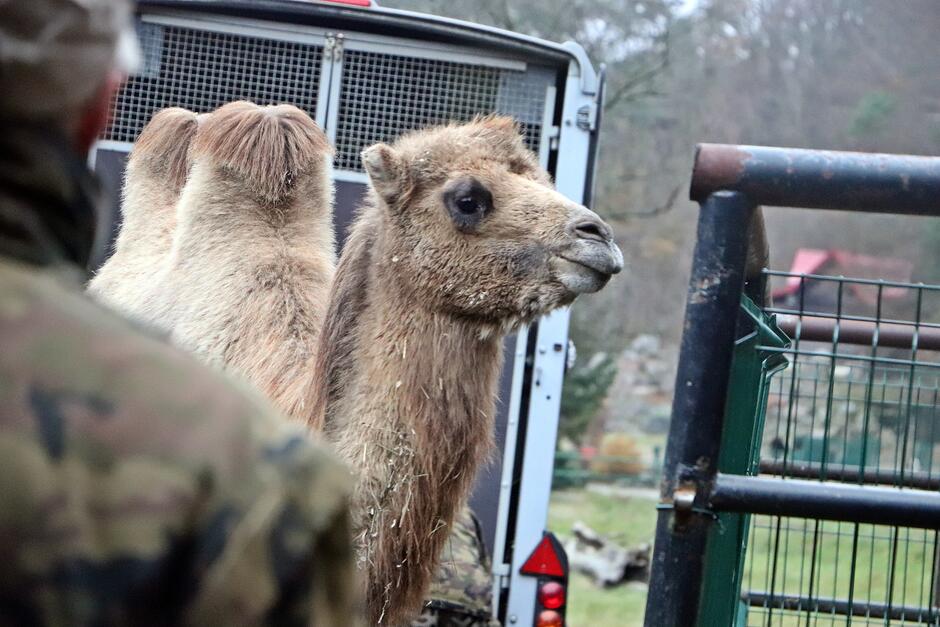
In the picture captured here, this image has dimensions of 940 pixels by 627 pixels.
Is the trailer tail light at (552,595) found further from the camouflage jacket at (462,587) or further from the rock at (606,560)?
the rock at (606,560)

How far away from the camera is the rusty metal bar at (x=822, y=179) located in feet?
6.44

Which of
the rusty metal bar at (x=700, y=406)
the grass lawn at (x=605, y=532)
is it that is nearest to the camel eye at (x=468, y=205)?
the rusty metal bar at (x=700, y=406)

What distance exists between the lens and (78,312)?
1151 millimetres

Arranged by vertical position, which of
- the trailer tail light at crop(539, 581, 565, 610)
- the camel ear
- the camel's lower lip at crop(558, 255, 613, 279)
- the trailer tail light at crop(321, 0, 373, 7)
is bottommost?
the trailer tail light at crop(539, 581, 565, 610)

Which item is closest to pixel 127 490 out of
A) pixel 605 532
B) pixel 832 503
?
pixel 832 503

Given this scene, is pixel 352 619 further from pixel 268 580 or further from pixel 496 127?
pixel 496 127

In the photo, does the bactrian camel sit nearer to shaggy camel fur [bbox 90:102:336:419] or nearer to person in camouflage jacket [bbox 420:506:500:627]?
shaggy camel fur [bbox 90:102:336:419]

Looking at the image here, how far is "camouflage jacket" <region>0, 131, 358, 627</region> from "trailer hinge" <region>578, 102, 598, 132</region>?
13.1 ft

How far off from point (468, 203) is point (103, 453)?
9.34 ft

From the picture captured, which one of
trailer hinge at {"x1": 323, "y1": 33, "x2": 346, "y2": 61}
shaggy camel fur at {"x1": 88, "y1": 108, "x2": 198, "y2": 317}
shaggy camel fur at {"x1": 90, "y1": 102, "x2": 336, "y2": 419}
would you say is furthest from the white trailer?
Result: shaggy camel fur at {"x1": 90, "y1": 102, "x2": 336, "y2": 419}

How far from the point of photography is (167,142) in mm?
5184

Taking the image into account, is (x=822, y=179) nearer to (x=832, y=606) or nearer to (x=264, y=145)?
(x=832, y=606)

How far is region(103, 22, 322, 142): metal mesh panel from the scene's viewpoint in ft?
17.4

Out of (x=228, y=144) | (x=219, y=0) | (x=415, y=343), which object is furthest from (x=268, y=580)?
(x=219, y=0)
